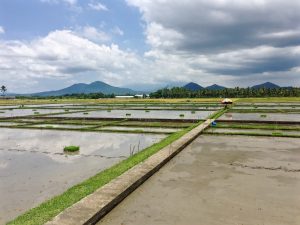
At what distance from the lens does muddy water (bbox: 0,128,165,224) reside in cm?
679

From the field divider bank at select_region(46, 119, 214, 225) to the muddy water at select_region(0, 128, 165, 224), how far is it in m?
1.15

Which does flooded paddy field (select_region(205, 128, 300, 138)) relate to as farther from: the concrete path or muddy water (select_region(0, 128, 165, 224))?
the concrete path

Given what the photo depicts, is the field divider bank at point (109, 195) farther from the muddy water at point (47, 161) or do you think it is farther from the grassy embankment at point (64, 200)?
the muddy water at point (47, 161)

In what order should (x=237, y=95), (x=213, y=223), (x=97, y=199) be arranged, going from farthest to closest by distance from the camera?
(x=237, y=95) → (x=97, y=199) → (x=213, y=223)

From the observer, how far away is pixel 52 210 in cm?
544

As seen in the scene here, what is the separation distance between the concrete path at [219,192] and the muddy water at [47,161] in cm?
190

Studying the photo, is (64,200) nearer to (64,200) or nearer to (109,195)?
(64,200)

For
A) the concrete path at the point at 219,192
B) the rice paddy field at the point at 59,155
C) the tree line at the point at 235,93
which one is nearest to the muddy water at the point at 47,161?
the rice paddy field at the point at 59,155

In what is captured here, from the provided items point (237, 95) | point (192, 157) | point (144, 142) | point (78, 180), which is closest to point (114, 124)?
point (144, 142)

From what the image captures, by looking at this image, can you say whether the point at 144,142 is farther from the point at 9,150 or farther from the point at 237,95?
the point at 237,95

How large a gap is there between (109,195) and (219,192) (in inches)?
90.9

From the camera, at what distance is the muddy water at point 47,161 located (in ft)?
22.3

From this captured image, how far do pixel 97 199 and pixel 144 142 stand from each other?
8.18 metres

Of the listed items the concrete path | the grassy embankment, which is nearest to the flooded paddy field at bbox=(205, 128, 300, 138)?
the concrete path
